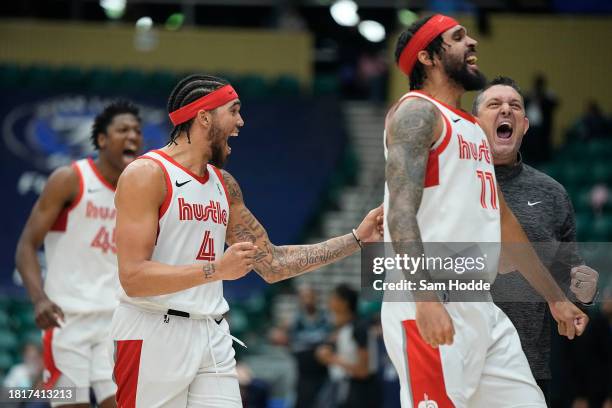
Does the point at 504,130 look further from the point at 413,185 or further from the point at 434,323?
the point at 434,323

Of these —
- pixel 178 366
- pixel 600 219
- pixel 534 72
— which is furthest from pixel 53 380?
pixel 534 72

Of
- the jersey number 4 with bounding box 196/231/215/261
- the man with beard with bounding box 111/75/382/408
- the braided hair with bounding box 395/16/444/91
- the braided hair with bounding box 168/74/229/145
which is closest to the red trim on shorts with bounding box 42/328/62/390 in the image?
the man with beard with bounding box 111/75/382/408

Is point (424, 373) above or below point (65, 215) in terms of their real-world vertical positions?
below

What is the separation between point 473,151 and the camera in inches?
209

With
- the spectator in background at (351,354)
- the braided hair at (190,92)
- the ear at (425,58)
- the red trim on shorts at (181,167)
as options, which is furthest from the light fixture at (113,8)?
the ear at (425,58)

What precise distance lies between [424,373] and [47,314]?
3349mm

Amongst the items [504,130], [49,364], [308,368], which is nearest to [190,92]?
[504,130]

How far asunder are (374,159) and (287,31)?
3412 mm

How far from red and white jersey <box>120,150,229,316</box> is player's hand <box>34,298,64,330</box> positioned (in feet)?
5.47

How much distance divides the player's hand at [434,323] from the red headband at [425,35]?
1358mm

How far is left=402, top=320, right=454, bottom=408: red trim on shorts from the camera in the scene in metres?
4.98

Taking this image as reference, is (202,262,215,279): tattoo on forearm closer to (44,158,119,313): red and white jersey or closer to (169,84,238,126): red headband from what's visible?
(169,84,238,126): red headband

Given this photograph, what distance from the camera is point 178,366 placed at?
5707mm

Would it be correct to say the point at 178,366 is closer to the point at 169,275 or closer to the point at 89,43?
the point at 169,275
